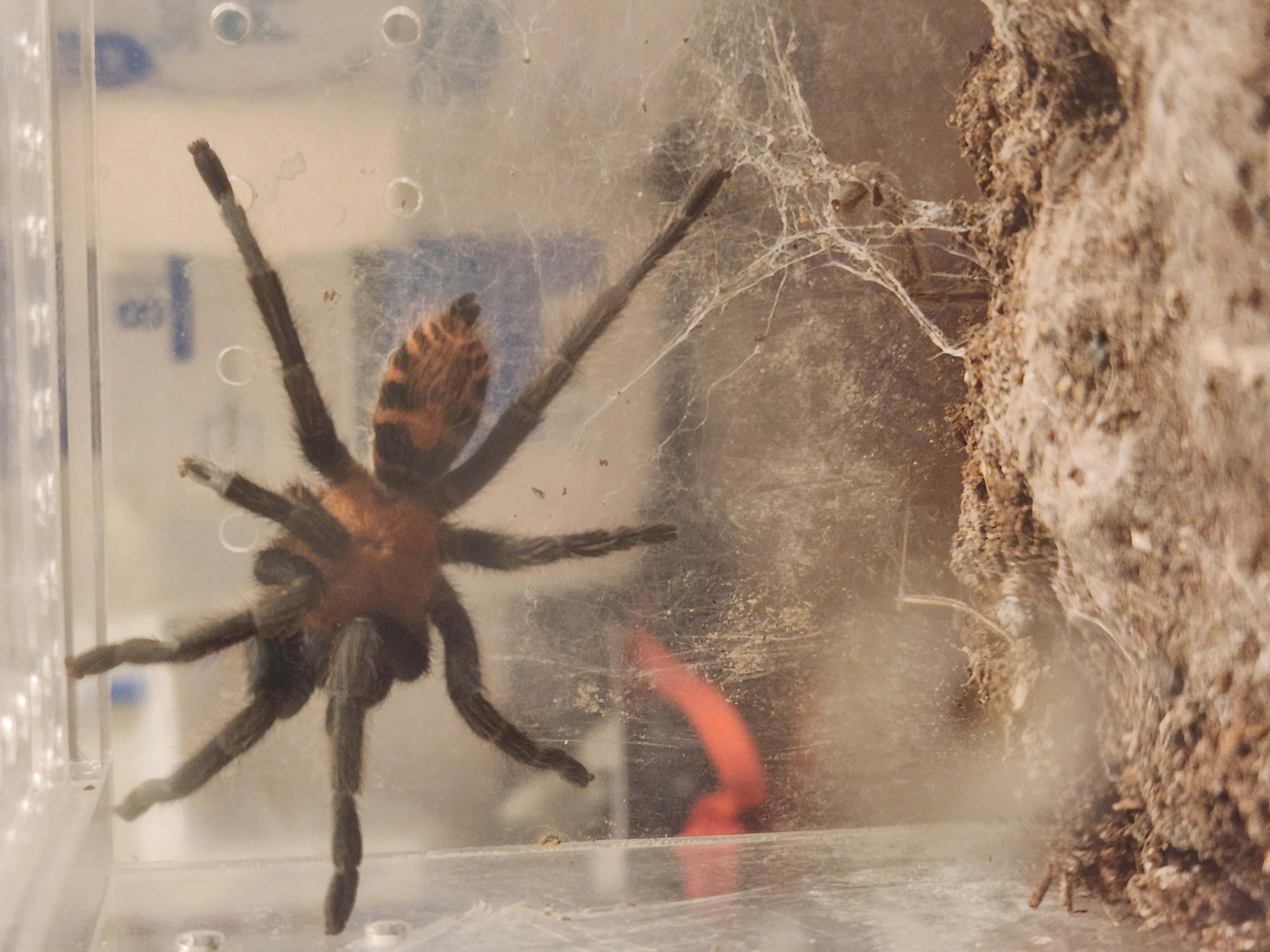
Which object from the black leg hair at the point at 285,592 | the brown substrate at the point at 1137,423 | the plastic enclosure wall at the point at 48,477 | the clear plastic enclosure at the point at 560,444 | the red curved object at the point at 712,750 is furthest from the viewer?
the red curved object at the point at 712,750

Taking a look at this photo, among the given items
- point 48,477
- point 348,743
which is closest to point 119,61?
point 48,477

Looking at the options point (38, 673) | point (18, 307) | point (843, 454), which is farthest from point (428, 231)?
point (38, 673)

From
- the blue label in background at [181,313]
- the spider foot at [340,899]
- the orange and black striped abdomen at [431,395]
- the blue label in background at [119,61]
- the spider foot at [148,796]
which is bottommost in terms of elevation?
the spider foot at [340,899]

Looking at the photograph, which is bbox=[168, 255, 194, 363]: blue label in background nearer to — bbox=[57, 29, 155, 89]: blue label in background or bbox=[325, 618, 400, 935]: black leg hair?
bbox=[57, 29, 155, 89]: blue label in background

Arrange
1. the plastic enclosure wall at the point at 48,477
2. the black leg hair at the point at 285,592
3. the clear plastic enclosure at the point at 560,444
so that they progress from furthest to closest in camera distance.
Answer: the clear plastic enclosure at the point at 560,444 < the black leg hair at the point at 285,592 < the plastic enclosure wall at the point at 48,477

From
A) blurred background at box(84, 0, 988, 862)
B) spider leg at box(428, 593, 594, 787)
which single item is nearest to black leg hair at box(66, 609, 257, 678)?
blurred background at box(84, 0, 988, 862)

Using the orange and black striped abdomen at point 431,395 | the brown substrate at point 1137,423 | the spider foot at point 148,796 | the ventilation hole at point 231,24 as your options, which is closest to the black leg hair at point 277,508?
the orange and black striped abdomen at point 431,395

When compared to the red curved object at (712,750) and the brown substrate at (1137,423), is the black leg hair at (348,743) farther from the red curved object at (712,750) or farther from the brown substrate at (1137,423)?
the brown substrate at (1137,423)
